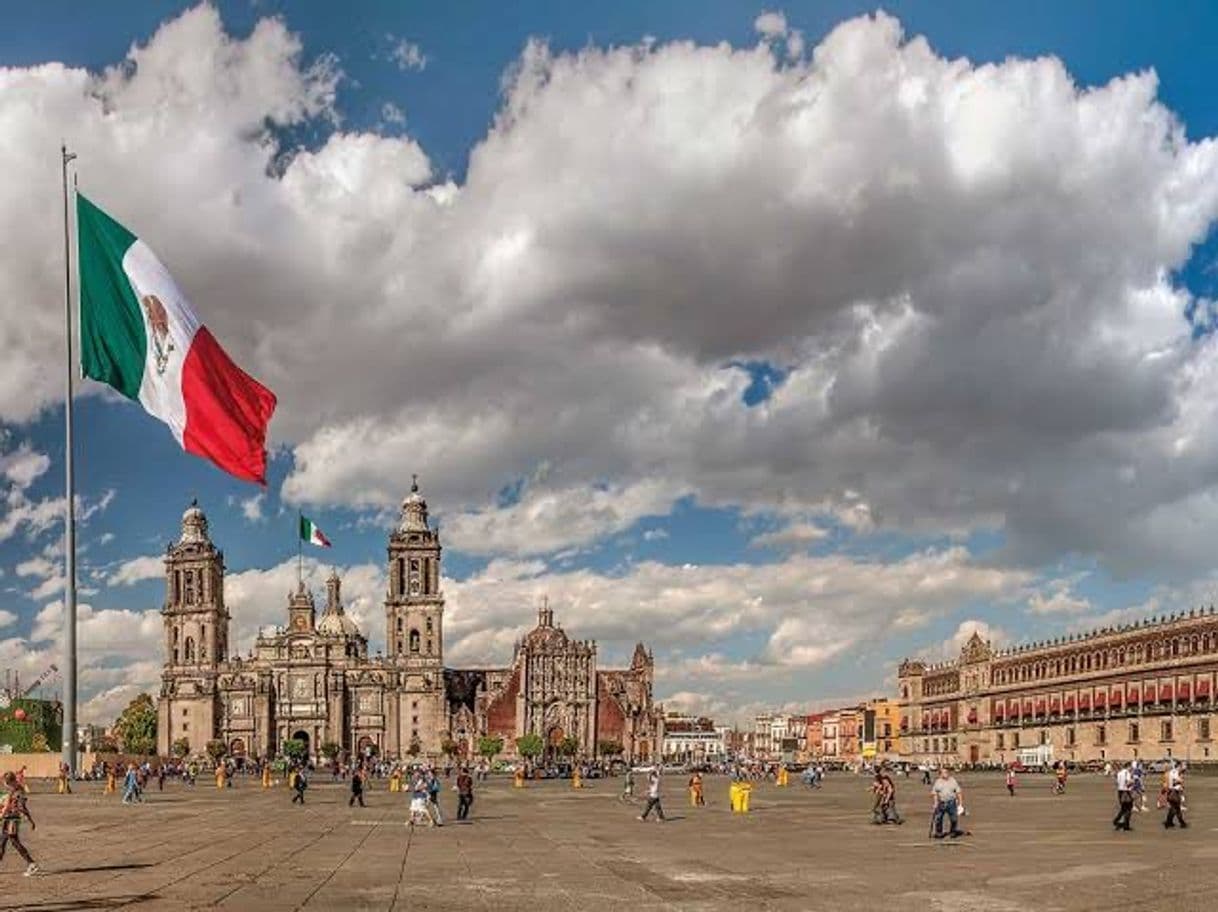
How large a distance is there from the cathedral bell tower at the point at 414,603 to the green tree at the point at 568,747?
17422 mm

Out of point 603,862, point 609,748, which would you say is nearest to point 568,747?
point 609,748

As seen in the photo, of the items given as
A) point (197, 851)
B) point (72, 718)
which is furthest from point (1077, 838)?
point (72, 718)

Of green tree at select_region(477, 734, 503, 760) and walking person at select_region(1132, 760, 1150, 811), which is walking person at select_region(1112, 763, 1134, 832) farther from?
green tree at select_region(477, 734, 503, 760)

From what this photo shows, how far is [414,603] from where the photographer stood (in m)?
167

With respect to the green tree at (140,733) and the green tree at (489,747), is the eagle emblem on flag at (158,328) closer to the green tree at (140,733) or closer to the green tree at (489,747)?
the green tree at (489,747)

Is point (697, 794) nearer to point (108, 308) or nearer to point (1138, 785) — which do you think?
point (1138, 785)

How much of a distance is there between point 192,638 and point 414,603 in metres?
27.2

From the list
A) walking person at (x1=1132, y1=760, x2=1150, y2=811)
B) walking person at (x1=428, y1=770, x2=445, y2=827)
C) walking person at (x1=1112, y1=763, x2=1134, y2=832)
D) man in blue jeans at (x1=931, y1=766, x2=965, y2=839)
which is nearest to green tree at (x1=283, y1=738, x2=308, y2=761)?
walking person at (x1=428, y1=770, x2=445, y2=827)

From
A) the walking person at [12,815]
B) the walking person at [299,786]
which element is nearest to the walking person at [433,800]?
the walking person at [299,786]

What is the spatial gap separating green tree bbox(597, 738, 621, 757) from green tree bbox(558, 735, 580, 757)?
2.90 meters

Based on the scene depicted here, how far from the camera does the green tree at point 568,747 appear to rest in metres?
169

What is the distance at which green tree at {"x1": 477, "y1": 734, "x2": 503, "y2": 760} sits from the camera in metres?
165

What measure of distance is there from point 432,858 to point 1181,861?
558 inches

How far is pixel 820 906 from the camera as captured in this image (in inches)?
784
